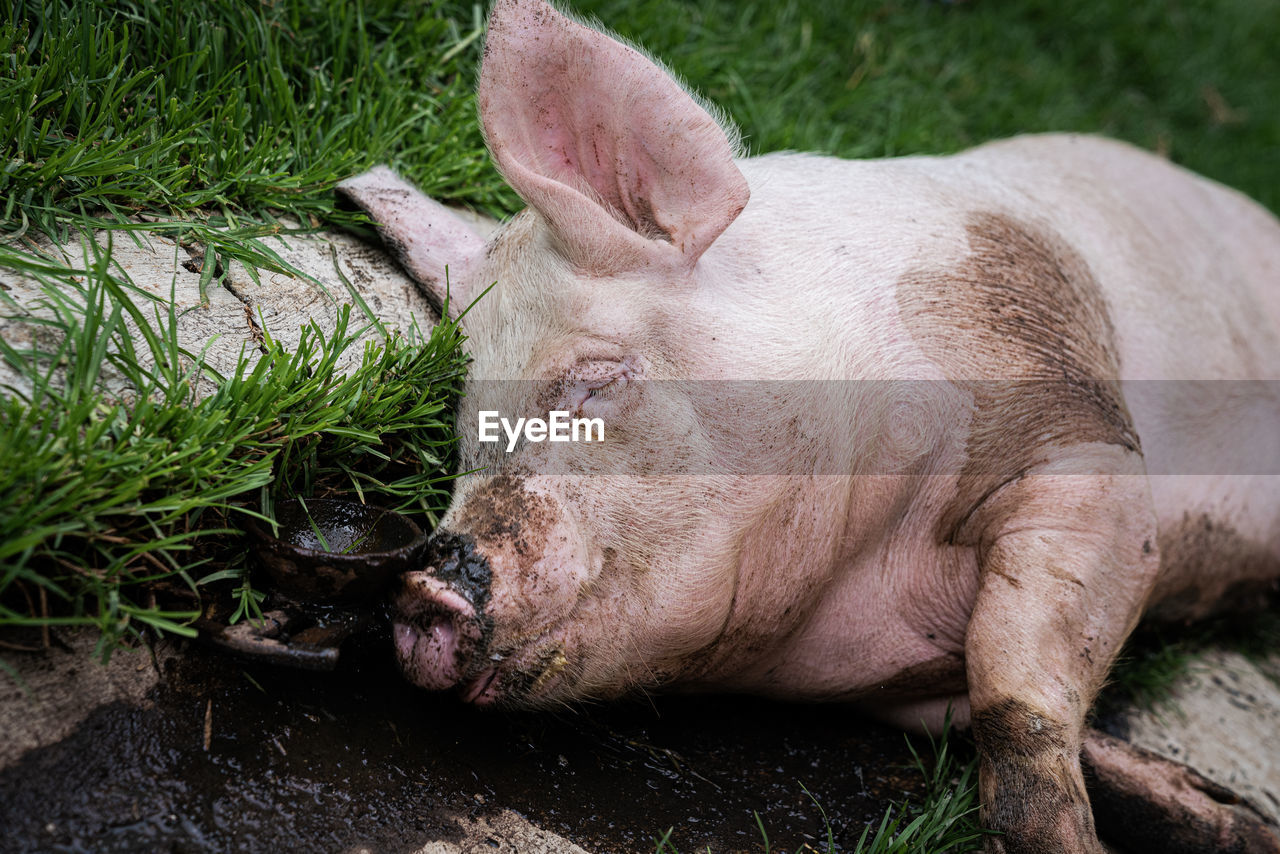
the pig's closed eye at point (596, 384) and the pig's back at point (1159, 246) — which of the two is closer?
the pig's closed eye at point (596, 384)

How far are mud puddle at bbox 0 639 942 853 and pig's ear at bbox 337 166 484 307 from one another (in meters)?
1.01

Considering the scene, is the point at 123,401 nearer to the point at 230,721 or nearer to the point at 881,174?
the point at 230,721

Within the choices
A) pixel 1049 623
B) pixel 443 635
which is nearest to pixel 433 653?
pixel 443 635

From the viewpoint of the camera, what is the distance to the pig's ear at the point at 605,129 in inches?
96.0

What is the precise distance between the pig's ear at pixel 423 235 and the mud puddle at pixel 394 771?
3.31 ft

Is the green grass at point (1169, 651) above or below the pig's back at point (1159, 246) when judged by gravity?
below

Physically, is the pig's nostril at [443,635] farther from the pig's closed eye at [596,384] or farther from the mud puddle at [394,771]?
the pig's closed eye at [596,384]

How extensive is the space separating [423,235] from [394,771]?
1411mm

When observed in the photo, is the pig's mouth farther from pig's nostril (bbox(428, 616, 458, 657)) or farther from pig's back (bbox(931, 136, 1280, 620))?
pig's back (bbox(931, 136, 1280, 620))

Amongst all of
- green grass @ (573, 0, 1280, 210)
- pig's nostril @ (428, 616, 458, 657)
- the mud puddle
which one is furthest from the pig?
green grass @ (573, 0, 1280, 210)

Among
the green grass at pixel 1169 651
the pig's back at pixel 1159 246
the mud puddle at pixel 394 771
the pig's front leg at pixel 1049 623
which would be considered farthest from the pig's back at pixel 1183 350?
the mud puddle at pixel 394 771

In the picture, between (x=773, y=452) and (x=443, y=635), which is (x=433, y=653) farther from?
(x=773, y=452)

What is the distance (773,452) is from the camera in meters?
2.45

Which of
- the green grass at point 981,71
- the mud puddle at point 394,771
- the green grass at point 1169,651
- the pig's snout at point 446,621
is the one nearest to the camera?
the mud puddle at point 394,771
